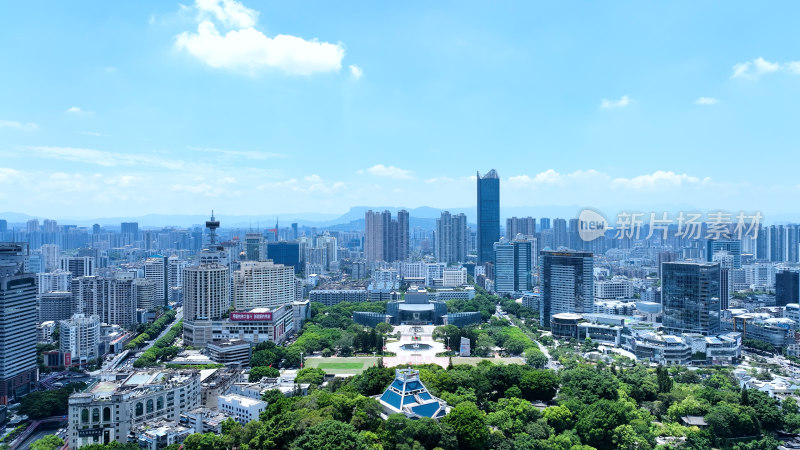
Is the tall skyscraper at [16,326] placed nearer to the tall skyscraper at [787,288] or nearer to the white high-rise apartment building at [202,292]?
the white high-rise apartment building at [202,292]

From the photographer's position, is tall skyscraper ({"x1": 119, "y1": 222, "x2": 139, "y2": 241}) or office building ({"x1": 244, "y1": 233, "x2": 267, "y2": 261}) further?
tall skyscraper ({"x1": 119, "y1": 222, "x2": 139, "y2": 241})

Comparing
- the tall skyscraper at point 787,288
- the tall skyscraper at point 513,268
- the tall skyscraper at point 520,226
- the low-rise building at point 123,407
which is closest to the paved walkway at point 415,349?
the low-rise building at point 123,407

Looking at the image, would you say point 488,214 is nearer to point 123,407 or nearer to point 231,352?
point 231,352

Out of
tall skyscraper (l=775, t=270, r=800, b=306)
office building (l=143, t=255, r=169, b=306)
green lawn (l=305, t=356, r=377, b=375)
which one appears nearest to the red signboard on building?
green lawn (l=305, t=356, r=377, b=375)

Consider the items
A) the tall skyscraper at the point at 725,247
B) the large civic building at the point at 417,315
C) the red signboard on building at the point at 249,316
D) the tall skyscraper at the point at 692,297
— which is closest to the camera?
the tall skyscraper at the point at 692,297

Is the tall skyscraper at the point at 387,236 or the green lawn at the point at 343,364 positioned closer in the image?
the green lawn at the point at 343,364
